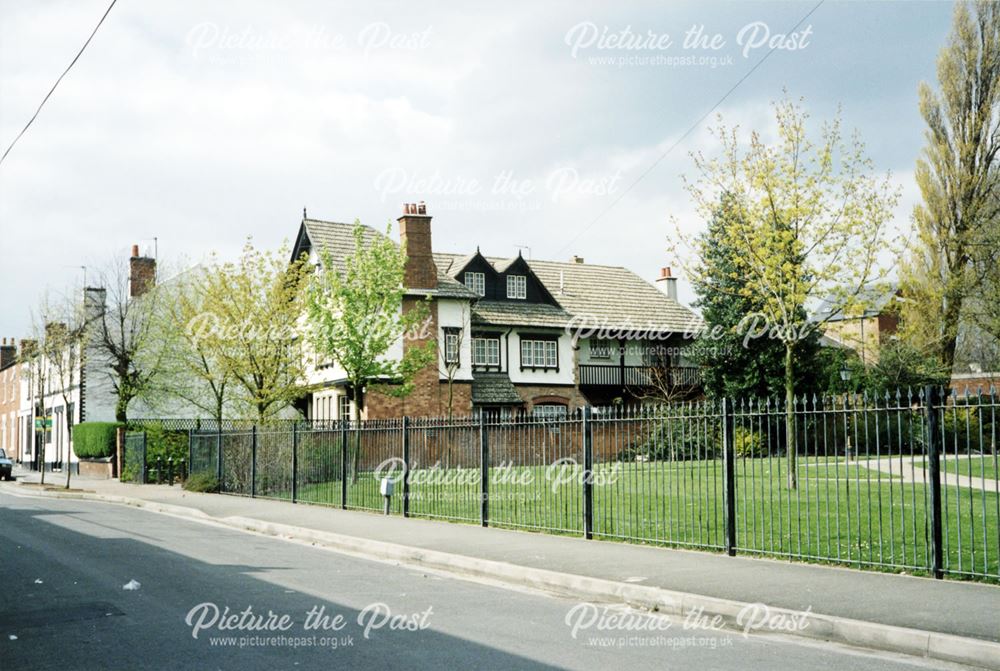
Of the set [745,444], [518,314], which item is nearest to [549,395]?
[518,314]

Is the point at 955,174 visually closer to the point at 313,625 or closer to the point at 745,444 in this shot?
the point at 745,444

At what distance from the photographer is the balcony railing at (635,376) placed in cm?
4325

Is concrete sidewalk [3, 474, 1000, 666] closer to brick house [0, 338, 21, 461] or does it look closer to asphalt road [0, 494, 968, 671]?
asphalt road [0, 494, 968, 671]

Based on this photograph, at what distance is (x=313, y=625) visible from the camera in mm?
8211

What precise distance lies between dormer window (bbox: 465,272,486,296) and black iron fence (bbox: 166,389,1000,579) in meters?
19.7

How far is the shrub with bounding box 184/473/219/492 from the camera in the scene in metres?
26.2

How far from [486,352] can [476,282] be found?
3222 millimetres

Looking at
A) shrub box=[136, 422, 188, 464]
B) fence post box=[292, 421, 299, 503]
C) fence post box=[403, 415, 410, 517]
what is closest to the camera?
fence post box=[403, 415, 410, 517]

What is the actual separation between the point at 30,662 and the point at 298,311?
2638cm

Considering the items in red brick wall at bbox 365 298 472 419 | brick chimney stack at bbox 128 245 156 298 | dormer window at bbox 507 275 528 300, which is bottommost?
red brick wall at bbox 365 298 472 419

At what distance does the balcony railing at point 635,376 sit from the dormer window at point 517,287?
428cm

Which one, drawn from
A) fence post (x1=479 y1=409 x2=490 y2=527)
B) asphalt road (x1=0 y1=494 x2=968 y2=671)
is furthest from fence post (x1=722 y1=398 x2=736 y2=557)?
fence post (x1=479 y1=409 x2=490 y2=527)

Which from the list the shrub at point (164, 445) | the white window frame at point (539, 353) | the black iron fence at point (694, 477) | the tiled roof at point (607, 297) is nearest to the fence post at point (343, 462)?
the black iron fence at point (694, 477)

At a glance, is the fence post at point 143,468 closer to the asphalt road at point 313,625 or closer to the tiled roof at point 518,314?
the tiled roof at point 518,314
